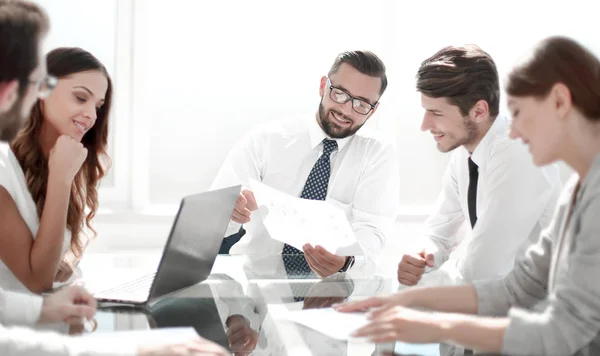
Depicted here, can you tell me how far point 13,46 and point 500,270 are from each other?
1588mm

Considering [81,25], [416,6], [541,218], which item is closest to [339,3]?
[416,6]

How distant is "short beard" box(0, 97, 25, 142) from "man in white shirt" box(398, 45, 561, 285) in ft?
4.01

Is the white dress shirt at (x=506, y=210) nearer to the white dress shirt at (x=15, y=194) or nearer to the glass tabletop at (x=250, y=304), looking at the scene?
the glass tabletop at (x=250, y=304)

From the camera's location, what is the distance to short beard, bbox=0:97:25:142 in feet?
4.70

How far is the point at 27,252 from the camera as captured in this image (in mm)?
2064

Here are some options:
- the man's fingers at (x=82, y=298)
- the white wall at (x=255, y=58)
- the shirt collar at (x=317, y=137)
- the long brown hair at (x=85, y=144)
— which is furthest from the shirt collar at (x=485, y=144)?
the white wall at (x=255, y=58)

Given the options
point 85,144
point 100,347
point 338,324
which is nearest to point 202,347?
point 100,347

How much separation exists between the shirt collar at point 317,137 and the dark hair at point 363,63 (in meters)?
0.26

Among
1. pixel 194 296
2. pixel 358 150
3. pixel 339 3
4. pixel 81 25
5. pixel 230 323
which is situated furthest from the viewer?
pixel 339 3

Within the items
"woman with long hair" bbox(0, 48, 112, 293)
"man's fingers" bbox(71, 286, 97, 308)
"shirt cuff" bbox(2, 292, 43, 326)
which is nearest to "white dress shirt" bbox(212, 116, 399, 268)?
"woman with long hair" bbox(0, 48, 112, 293)

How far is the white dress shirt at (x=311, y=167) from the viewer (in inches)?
115

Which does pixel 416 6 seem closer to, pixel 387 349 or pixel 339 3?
pixel 339 3

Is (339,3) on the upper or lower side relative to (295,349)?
upper

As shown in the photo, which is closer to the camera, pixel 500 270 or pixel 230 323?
pixel 230 323
